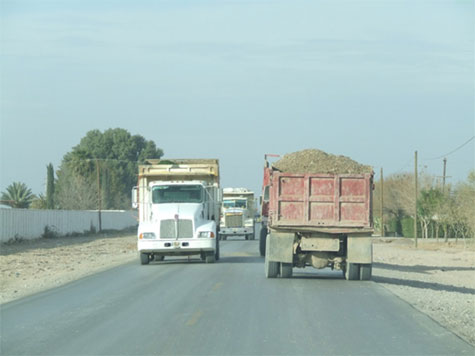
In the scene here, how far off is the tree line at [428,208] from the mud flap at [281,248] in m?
28.9

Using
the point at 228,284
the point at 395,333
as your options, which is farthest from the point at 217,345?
the point at 228,284

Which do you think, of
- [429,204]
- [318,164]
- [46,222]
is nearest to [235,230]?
[46,222]

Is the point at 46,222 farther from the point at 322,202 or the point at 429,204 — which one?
the point at 322,202

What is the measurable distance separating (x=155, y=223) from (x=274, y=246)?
21.8ft

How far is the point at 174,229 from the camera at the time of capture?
2483 cm

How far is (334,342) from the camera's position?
1027 cm

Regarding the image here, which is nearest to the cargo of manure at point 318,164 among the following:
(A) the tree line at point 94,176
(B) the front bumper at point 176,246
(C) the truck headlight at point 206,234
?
(C) the truck headlight at point 206,234

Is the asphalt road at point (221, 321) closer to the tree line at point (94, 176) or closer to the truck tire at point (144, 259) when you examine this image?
the truck tire at point (144, 259)

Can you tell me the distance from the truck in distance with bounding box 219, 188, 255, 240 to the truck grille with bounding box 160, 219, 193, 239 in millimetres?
26037

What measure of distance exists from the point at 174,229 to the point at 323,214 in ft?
23.2

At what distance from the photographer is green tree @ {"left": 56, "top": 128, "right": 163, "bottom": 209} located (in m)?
87.8

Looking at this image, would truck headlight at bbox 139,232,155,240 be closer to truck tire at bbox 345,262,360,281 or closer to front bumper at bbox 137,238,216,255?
front bumper at bbox 137,238,216,255

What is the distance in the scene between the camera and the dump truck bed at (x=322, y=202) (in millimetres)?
19141

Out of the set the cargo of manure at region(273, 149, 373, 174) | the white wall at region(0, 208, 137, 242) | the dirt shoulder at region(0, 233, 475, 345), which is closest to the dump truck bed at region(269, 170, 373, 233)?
the cargo of manure at region(273, 149, 373, 174)
